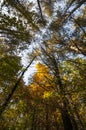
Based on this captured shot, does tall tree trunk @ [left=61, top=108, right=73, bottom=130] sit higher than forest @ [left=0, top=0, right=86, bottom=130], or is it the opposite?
forest @ [left=0, top=0, right=86, bottom=130]

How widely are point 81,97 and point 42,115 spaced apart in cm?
1406

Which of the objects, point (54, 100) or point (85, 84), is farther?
point (54, 100)

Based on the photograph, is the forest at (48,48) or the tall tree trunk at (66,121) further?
the tall tree trunk at (66,121)

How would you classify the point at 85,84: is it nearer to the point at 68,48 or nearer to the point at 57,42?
the point at 68,48

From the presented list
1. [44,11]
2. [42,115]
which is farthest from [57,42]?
[42,115]

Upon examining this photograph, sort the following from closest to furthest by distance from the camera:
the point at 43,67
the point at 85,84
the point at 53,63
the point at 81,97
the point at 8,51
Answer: the point at 8,51, the point at 85,84, the point at 81,97, the point at 53,63, the point at 43,67

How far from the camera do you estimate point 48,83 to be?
17.4 meters

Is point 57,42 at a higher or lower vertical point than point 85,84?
higher

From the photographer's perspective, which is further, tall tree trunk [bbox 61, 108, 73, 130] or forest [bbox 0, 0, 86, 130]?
tall tree trunk [bbox 61, 108, 73, 130]

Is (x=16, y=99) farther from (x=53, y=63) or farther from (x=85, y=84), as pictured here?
(x=85, y=84)

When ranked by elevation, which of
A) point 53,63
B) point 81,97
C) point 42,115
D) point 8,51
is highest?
point 8,51

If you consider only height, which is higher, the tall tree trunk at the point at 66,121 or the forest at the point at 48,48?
the forest at the point at 48,48

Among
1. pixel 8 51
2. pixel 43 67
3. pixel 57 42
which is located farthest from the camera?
pixel 43 67

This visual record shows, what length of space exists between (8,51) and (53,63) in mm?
6572
